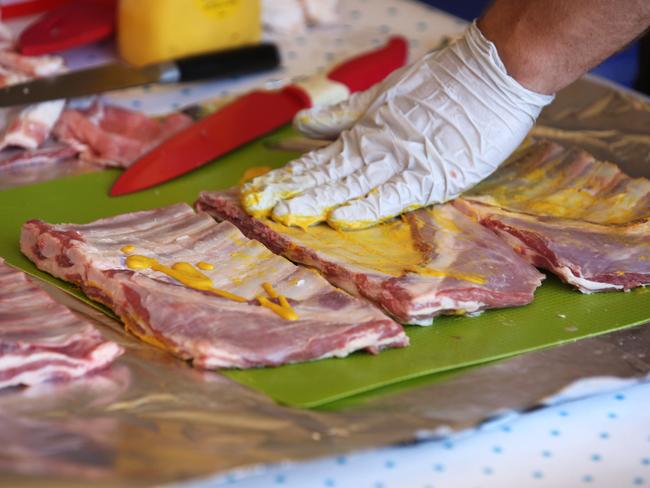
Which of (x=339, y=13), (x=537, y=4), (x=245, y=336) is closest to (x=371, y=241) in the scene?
(x=245, y=336)

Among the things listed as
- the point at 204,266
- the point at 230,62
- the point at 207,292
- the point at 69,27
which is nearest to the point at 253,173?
the point at 204,266

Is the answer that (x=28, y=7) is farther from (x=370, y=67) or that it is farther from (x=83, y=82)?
(x=370, y=67)

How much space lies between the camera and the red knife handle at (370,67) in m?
3.97

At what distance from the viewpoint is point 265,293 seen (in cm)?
266

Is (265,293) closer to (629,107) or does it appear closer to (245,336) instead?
(245,336)

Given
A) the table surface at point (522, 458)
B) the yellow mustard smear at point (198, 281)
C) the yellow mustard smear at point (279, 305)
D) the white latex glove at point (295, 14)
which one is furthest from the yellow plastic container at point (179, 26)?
the table surface at point (522, 458)

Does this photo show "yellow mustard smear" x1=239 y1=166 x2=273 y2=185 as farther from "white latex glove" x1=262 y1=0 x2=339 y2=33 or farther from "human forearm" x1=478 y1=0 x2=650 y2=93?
"white latex glove" x1=262 y1=0 x2=339 y2=33

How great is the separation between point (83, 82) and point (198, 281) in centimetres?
137

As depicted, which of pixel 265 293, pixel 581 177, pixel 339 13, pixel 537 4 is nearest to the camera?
pixel 265 293

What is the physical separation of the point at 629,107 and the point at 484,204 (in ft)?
3.63

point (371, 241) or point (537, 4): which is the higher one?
point (537, 4)

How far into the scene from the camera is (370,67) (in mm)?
4051

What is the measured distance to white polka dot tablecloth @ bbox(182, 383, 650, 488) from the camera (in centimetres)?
228

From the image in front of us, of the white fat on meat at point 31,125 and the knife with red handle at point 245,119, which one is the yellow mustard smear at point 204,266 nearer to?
the knife with red handle at point 245,119
